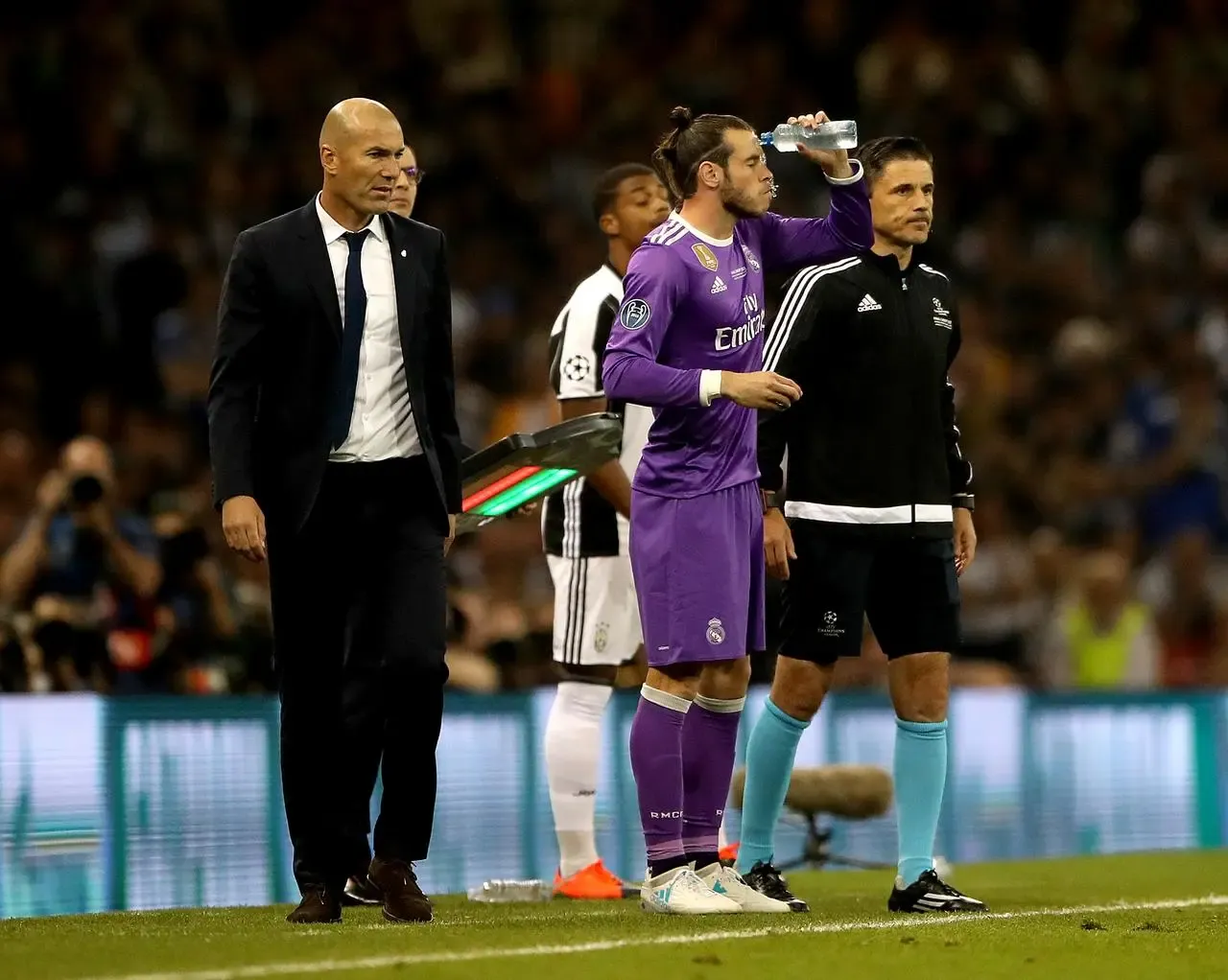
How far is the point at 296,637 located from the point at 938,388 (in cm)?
211

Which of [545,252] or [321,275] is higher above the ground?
[545,252]

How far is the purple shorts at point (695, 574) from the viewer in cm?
621

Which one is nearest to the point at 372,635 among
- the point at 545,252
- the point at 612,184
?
the point at 612,184

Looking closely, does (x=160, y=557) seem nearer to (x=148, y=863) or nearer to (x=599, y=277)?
(x=148, y=863)

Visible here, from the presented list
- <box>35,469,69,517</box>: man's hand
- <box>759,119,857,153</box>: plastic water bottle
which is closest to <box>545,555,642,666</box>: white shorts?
<box>759,119,857,153</box>: plastic water bottle

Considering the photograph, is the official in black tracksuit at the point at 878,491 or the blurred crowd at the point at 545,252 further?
the blurred crowd at the point at 545,252

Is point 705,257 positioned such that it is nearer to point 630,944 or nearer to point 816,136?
point 816,136

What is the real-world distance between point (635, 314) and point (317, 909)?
1827 mm

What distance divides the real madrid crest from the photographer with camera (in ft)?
11.5

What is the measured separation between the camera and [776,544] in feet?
21.9

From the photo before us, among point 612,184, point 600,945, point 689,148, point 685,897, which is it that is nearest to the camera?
point 600,945

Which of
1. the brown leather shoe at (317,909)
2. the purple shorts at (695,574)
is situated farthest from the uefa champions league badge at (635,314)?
the brown leather shoe at (317,909)

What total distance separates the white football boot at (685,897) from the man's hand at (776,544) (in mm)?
953

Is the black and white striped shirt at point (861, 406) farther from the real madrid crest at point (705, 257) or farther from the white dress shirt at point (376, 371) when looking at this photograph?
the white dress shirt at point (376, 371)
